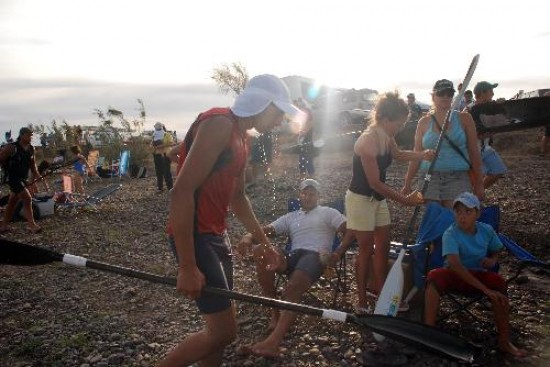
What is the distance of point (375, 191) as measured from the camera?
15.6ft

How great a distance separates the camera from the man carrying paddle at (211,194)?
2688mm

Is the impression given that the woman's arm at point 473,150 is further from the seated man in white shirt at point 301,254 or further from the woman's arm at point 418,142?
the seated man in white shirt at point 301,254

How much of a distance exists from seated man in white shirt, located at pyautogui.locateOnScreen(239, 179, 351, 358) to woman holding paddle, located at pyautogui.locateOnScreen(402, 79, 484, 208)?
3.79 feet

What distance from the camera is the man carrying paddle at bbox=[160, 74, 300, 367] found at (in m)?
2.69

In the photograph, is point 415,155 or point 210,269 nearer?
point 210,269

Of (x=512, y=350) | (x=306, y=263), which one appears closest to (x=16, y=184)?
(x=306, y=263)

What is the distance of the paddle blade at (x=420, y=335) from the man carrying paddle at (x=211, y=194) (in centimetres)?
97

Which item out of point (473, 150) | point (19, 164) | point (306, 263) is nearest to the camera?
point (306, 263)

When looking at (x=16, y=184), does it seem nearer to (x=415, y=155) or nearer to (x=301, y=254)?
(x=301, y=254)

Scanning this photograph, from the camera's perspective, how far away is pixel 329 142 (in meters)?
24.5

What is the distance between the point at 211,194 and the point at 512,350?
10.0ft

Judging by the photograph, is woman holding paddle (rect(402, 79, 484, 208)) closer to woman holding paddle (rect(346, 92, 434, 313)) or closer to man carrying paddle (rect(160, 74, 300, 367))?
woman holding paddle (rect(346, 92, 434, 313))

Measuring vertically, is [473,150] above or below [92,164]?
above

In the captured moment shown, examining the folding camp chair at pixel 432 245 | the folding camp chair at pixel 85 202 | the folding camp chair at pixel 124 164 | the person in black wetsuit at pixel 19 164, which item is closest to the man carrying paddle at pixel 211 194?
the folding camp chair at pixel 432 245
